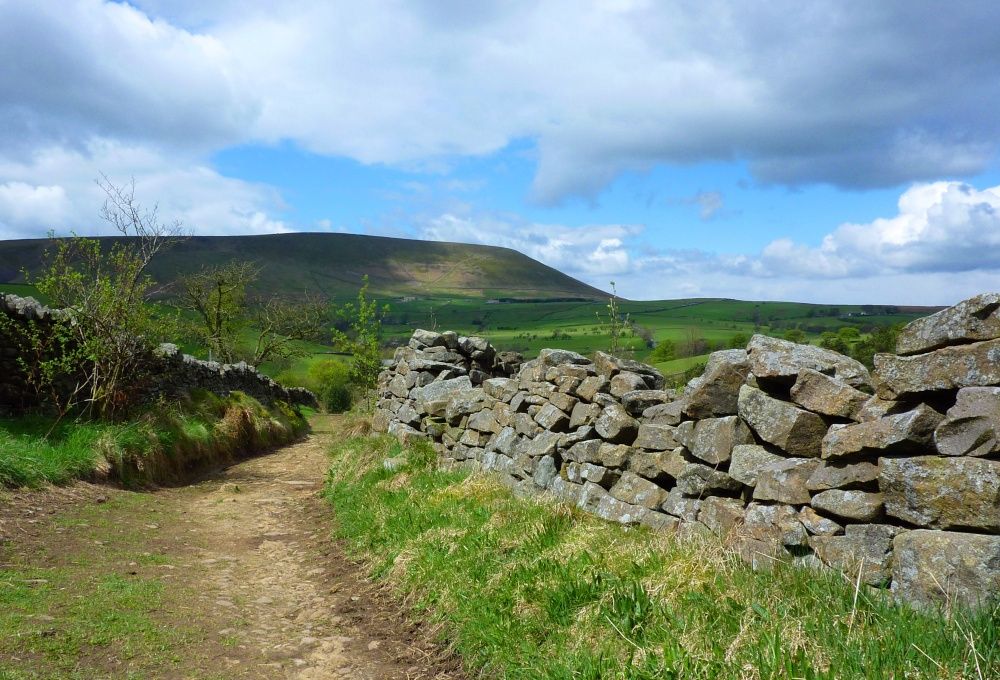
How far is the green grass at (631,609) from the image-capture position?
3516 millimetres

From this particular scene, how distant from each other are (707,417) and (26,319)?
12.7 meters

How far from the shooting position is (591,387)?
28.4 ft

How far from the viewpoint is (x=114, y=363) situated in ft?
45.3

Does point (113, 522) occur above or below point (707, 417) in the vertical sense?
below

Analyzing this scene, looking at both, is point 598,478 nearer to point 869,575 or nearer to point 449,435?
point 869,575

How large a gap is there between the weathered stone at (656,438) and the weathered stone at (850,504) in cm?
216

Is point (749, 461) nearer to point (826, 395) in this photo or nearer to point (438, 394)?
point (826, 395)

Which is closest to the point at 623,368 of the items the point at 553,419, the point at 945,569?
the point at 553,419

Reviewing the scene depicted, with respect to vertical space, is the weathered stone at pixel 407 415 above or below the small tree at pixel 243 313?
below

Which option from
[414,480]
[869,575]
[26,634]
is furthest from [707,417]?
[26,634]

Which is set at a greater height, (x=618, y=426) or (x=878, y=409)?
(x=878, y=409)

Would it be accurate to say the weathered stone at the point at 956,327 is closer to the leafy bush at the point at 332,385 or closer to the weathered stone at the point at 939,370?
the weathered stone at the point at 939,370

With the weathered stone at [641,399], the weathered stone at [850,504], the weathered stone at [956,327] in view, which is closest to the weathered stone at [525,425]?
the weathered stone at [641,399]

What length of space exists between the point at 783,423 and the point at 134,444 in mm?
11248
